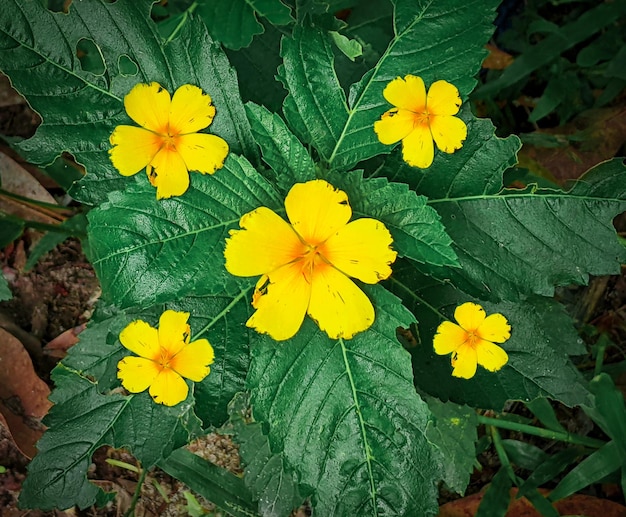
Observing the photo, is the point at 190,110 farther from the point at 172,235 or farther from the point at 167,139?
the point at 172,235

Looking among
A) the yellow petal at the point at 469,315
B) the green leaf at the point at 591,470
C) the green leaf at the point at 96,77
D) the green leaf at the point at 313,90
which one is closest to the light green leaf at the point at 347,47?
the green leaf at the point at 313,90

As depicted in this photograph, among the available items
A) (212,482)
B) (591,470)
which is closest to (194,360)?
(212,482)

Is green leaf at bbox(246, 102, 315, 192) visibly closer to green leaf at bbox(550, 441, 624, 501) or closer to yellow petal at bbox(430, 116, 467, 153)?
yellow petal at bbox(430, 116, 467, 153)

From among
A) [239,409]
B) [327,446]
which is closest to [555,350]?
[327,446]

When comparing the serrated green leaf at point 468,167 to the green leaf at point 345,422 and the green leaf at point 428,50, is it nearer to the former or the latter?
the green leaf at point 428,50

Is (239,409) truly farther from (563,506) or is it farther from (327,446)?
(563,506)
